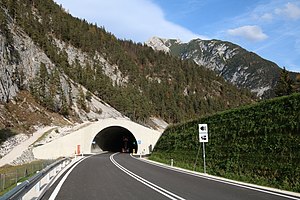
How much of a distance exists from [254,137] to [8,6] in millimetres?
79698

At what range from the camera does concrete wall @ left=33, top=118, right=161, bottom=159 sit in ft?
155

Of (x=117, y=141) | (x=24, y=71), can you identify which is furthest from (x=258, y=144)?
(x=117, y=141)

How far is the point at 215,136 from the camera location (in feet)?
72.5

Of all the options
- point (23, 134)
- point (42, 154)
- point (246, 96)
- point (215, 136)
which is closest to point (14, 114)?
point (23, 134)

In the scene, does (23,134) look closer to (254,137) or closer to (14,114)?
(14,114)

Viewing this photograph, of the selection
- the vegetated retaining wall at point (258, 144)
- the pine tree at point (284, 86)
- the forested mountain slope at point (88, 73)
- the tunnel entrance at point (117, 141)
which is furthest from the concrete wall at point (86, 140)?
the pine tree at point (284, 86)

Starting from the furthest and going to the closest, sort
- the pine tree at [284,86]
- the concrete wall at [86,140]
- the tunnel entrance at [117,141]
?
the pine tree at [284,86] → the tunnel entrance at [117,141] → the concrete wall at [86,140]

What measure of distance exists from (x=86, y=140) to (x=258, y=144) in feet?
131

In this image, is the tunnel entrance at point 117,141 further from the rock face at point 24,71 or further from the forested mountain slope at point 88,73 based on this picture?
the forested mountain slope at point 88,73

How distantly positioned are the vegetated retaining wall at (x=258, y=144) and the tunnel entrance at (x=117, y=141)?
4172 cm

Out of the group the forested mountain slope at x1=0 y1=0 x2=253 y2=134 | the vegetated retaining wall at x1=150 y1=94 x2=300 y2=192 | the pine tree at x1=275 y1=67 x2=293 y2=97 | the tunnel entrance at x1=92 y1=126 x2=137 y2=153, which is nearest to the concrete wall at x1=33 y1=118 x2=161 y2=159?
the tunnel entrance at x1=92 y1=126 x2=137 y2=153

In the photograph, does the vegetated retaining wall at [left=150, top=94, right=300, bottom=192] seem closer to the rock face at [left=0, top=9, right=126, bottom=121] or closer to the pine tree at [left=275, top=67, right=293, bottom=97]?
the rock face at [left=0, top=9, right=126, bottom=121]

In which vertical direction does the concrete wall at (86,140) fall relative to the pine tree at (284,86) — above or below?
below

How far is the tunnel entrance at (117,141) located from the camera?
64.9 metres
